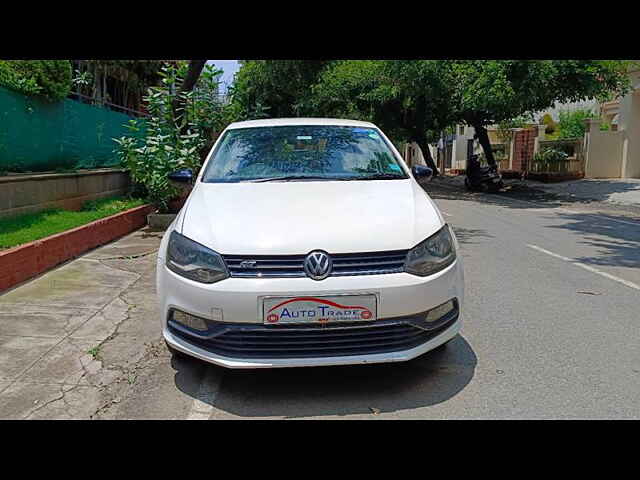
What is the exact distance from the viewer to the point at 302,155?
4902mm

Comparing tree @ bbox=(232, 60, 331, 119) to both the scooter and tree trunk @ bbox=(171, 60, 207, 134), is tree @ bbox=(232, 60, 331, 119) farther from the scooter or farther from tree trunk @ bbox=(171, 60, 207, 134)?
the scooter

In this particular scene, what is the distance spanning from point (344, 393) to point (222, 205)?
1.40m

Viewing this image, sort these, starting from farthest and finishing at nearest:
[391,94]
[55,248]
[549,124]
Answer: [549,124] → [391,94] → [55,248]

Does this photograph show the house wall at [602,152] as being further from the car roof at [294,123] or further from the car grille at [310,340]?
the car grille at [310,340]

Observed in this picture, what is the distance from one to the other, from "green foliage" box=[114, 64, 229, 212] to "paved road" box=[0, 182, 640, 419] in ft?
12.0

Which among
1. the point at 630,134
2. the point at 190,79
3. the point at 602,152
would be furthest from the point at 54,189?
the point at 630,134

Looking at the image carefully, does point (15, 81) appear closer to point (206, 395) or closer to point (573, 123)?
point (206, 395)

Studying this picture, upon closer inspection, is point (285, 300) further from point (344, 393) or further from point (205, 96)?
point (205, 96)

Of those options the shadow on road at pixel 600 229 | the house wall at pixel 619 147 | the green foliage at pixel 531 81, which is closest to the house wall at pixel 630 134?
the house wall at pixel 619 147

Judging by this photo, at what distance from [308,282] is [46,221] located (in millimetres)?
5798

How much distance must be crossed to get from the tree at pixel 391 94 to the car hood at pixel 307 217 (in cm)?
1663

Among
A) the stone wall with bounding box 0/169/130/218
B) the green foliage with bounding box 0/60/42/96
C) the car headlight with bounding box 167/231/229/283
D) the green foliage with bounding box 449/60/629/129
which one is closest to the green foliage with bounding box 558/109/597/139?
the green foliage with bounding box 449/60/629/129

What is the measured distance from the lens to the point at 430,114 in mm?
26031

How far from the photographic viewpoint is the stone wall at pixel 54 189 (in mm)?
7734
